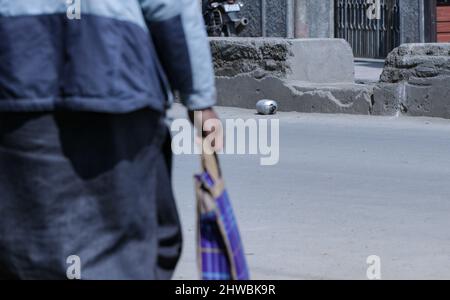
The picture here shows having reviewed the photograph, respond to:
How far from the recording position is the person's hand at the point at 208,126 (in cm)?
326

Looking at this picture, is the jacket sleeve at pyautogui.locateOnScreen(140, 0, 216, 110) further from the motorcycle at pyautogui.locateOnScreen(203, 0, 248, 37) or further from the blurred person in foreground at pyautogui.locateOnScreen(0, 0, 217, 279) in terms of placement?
the motorcycle at pyautogui.locateOnScreen(203, 0, 248, 37)

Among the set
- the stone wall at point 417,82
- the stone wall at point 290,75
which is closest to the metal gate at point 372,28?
the stone wall at point 290,75

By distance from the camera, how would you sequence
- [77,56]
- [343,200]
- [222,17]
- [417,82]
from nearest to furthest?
[77,56], [343,200], [417,82], [222,17]

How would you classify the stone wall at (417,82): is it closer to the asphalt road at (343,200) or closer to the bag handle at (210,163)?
the asphalt road at (343,200)

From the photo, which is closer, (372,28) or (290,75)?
(290,75)

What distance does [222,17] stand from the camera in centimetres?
2108

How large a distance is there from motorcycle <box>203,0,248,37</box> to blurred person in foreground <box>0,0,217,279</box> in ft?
58.1

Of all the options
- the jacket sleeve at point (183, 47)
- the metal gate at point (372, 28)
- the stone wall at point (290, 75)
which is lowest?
the metal gate at point (372, 28)

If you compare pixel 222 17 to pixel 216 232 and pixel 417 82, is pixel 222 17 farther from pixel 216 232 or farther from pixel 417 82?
pixel 216 232

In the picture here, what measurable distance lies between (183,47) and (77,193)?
0.46m

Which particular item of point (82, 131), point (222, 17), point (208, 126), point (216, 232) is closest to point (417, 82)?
point (208, 126)

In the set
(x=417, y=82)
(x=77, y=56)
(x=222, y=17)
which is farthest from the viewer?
(x=222, y=17)

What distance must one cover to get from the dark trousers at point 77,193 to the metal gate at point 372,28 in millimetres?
16929
